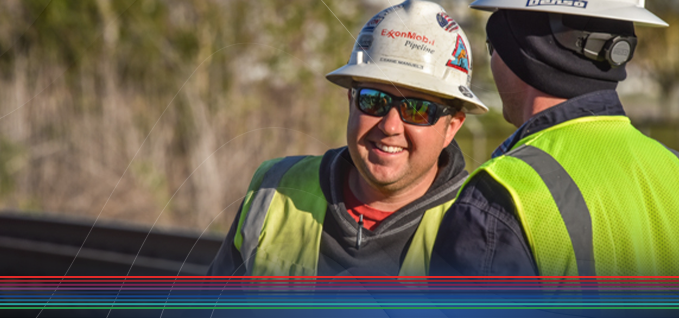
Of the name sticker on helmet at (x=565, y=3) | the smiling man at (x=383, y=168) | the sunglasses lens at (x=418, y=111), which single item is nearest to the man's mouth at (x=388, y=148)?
the smiling man at (x=383, y=168)

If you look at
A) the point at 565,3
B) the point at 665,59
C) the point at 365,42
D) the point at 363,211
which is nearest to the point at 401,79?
the point at 365,42

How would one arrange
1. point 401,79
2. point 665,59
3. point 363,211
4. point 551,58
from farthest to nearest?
point 665,59
point 363,211
point 401,79
point 551,58

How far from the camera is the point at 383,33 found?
305 centimetres

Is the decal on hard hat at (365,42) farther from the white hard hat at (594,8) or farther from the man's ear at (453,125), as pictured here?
the white hard hat at (594,8)

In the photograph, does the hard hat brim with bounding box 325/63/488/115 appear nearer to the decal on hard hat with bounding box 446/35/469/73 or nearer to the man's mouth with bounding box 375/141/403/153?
the decal on hard hat with bounding box 446/35/469/73

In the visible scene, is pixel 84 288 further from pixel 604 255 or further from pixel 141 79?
pixel 604 255

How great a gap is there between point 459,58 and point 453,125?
331 millimetres

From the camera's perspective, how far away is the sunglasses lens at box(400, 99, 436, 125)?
116 inches

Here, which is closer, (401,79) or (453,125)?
(401,79)

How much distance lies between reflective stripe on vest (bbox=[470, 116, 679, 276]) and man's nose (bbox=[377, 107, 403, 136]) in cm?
107

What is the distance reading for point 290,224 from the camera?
282 cm

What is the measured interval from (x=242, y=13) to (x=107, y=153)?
0.91 metres

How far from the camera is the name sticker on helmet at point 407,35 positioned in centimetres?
303

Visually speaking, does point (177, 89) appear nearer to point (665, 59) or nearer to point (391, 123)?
point (391, 123)
